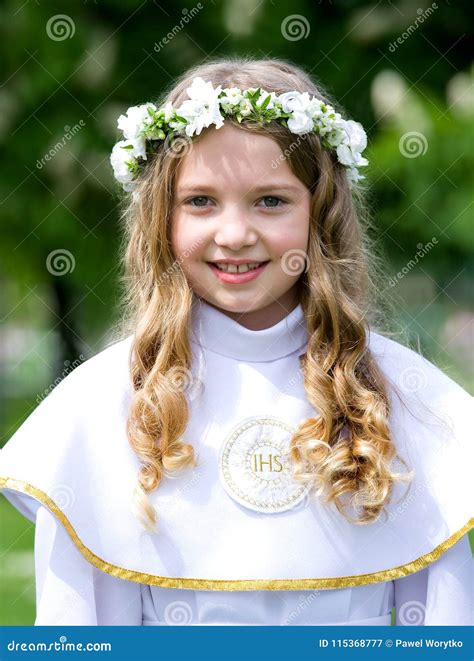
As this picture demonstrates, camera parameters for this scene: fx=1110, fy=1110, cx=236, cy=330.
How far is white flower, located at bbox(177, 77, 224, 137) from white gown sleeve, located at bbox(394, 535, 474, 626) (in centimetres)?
110

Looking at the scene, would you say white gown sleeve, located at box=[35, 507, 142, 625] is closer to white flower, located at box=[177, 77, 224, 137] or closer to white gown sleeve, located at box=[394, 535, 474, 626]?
white gown sleeve, located at box=[394, 535, 474, 626]

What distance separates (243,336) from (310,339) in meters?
0.16

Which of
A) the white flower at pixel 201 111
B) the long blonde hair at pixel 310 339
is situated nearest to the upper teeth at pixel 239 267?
the long blonde hair at pixel 310 339

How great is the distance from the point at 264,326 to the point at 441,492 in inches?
21.9

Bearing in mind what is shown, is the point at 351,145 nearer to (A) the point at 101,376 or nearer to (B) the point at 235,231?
(B) the point at 235,231

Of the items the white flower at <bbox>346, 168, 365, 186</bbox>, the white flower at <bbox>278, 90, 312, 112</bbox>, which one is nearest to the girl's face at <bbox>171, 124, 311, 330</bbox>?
the white flower at <bbox>278, 90, 312, 112</bbox>

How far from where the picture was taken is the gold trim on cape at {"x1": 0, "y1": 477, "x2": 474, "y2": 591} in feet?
7.85

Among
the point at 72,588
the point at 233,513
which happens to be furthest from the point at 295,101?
the point at 72,588

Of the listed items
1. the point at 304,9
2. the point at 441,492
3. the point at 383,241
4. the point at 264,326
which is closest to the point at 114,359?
the point at 264,326

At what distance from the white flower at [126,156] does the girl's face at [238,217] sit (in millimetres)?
173

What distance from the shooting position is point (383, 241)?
696cm

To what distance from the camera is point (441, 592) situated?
8.21 ft

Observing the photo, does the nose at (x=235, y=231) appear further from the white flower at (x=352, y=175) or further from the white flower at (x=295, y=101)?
the white flower at (x=352, y=175)
